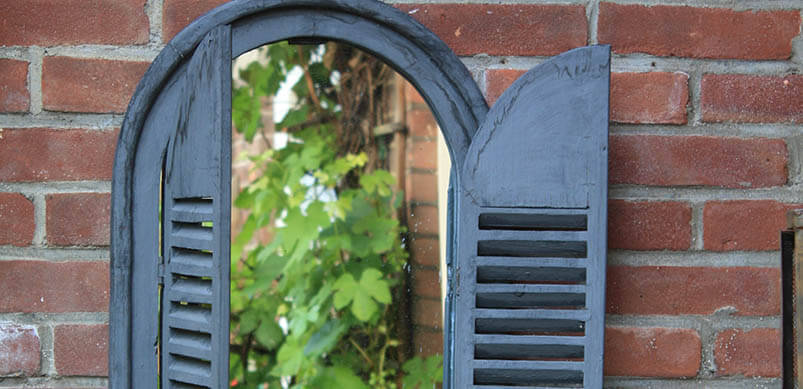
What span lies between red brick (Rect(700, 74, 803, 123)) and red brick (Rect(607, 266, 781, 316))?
0.24 meters

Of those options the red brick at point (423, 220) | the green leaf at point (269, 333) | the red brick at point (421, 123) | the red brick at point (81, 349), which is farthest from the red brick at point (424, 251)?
the red brick at point (81, 349)

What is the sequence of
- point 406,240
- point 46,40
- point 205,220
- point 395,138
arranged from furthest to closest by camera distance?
point 395,138
point 406,240
point 46,40
point 205,220

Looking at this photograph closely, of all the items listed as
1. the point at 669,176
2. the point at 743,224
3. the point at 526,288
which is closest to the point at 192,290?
the point at 526,288

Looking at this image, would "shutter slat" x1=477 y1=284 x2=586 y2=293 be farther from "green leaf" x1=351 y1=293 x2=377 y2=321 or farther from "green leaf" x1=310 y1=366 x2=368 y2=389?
"green leaf" x1=310 y1=366 x2=368 y2=389

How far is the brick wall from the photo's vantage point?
3.63 ft

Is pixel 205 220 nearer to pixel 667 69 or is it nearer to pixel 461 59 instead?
pixel 461 59

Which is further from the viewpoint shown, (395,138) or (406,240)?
(395,138)

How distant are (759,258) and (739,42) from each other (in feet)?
1.11

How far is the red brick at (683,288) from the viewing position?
3.73ft

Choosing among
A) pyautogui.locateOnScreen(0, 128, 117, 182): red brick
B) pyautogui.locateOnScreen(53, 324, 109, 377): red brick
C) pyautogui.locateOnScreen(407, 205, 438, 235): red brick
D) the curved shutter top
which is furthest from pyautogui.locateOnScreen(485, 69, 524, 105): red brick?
pyautogui.locateOnScreen(407, 205, 438, 235): red brick

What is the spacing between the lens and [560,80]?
39.2 inches

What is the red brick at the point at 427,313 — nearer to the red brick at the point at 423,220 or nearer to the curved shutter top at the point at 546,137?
the red brick at the point at 423,220

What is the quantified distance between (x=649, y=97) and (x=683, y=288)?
0.30 metres

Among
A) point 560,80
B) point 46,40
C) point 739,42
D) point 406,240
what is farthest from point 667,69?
point 406,240
